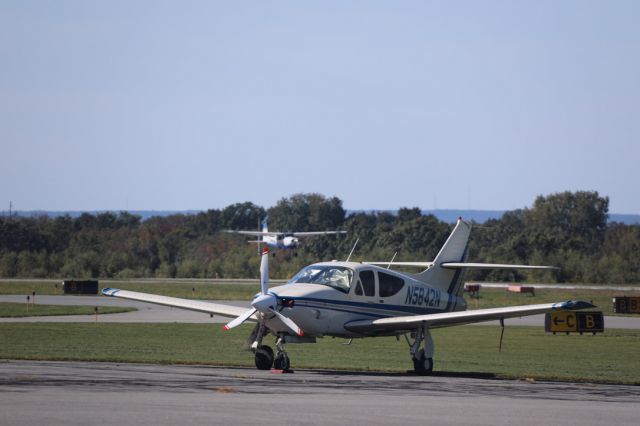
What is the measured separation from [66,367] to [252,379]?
433cm

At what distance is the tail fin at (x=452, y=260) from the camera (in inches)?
1115

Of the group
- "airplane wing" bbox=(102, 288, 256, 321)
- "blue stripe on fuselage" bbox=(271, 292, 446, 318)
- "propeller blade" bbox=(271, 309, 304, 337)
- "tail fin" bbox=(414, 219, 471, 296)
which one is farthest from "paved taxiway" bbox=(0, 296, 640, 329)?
"propeller blade" bbox=(271, 309, 304, 337)

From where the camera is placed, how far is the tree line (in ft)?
303

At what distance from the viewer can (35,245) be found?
106 meters

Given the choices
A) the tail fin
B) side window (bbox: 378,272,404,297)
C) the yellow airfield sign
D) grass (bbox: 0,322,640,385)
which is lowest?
grass (bbox: 0,322,640,385)

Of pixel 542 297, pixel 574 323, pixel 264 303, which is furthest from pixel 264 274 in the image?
pixel 542 297

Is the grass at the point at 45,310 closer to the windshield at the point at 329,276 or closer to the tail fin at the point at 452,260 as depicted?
the tail fin at the point at 452,260

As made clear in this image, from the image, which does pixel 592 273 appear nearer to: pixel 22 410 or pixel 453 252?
pixel 453 252

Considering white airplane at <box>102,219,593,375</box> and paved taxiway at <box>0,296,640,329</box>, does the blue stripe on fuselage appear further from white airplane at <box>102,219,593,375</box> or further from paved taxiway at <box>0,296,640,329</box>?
paved taxiway at <box>0,296,640,329</box>

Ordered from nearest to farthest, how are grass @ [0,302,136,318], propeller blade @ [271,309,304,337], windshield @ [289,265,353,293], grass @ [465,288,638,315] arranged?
1. propeller blade @ [271,309,304,337]
2. windshield @ [289,265,353,293]
3. grass @ [0,302,136,318]
4. grass @ [465,288,638,315]

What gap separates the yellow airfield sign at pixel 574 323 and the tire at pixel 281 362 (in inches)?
786

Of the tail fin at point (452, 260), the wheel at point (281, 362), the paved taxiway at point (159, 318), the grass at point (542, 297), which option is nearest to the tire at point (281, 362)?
the wheel at point (281, 362)

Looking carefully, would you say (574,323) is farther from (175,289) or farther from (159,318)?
(175,289)

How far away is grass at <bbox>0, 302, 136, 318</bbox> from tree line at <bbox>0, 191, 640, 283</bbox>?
1298 inches
